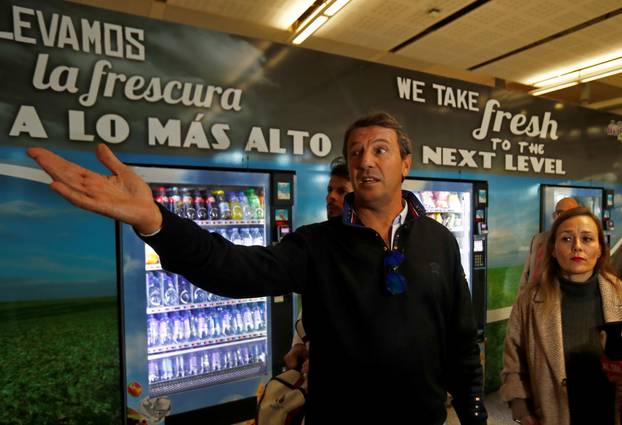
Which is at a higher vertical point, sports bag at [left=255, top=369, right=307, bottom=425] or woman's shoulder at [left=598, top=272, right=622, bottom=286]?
woman's shoulder at [left=598, top=272, right=622, bottom=286]

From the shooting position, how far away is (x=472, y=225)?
405 centimetres

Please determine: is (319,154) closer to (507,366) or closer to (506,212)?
(507,366)

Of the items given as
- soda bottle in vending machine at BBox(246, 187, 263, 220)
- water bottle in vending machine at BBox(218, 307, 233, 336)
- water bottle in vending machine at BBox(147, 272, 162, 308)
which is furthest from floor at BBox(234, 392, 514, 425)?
water bottle in vending machine at BBox(147, 272, 162, 308)

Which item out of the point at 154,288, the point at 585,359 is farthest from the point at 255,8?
the point at 585,359

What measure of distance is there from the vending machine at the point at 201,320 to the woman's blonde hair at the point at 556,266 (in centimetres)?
169

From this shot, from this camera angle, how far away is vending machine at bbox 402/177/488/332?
4000 mm

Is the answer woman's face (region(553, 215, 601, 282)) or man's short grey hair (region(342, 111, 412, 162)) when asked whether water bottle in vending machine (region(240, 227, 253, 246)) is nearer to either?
man's short grey hair (region(342, 111, 412, 162))

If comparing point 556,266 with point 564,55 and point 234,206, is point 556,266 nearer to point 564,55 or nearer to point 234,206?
point 234,206

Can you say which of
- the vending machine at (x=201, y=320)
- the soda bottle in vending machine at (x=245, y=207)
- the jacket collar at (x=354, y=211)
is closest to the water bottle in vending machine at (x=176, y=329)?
the vending machine at (x=201, y=320)

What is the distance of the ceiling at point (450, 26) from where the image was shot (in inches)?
146

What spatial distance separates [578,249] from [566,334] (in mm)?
398

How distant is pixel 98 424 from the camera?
2686 mm

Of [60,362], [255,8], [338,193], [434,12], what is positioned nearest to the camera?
[338,193]

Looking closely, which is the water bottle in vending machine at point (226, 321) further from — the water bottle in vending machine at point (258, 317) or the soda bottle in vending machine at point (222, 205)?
the soda bottle in vending machine at point (222, 205)
